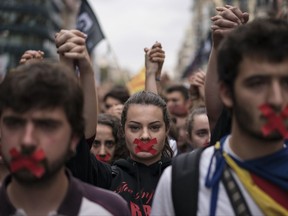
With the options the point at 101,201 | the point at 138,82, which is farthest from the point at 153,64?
the point at 138,82

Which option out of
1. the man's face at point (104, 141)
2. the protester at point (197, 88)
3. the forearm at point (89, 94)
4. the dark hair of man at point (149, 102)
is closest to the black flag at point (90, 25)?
the protester at point (197, 88)

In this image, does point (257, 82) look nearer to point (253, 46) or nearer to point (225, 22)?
point (253, 46)

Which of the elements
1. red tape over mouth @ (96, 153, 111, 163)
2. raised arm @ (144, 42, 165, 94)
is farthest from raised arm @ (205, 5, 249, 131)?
red tape over mouth @ (96, 153, 111, 163)

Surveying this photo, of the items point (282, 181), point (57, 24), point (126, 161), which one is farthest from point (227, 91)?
point (57, 24)

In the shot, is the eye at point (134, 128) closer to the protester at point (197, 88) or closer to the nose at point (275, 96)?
the nose at point (275, 96)

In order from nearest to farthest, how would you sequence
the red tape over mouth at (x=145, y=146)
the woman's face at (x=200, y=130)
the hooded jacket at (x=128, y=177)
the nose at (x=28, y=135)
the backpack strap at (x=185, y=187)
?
the nose at (x=28, y=135), the backpack strap at (x=185, y=187), the hooded jacket at (x=128, y=177), the red tape over mouth at (x=145, y=146), the woman's face at (x=200, y=130)

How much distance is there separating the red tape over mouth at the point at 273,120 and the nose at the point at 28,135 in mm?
889

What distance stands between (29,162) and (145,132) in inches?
72.5

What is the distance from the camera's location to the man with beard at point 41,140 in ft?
8.15

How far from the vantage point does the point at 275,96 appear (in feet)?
8.09

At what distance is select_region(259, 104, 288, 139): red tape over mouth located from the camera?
246cm

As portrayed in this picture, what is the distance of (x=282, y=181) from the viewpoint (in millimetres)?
2504

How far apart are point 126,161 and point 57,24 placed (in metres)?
84.5

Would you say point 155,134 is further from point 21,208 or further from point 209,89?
point 21,208
